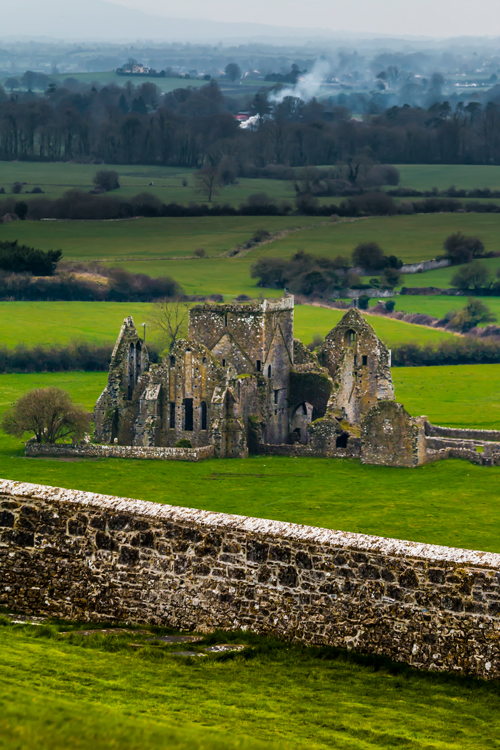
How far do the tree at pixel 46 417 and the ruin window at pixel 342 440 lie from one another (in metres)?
13.3

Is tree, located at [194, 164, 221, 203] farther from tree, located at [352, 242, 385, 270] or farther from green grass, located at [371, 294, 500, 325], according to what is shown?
green grass, located at [371, 294, 500, 325]

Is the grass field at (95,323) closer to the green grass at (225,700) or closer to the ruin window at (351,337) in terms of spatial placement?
the ruin window at (351,337)

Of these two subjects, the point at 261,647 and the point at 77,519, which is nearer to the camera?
the point at 261,647

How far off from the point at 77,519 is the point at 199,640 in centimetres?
254

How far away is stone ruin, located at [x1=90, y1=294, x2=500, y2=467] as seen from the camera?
6056 cm

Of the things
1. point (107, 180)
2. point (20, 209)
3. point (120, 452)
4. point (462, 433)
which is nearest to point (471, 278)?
point (20, 209)

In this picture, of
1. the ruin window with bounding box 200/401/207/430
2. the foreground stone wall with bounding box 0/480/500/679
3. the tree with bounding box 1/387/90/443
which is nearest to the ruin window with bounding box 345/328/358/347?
the ruin window with bounding box 200/401/207/430

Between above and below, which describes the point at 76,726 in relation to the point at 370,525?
above

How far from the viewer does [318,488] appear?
5409cm

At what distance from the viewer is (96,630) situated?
55.8 feet

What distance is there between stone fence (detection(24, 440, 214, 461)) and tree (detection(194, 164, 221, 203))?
370 feet

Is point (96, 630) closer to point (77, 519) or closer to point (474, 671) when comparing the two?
point (77, 519)

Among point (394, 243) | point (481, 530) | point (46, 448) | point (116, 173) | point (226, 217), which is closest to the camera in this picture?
point (481, 530)

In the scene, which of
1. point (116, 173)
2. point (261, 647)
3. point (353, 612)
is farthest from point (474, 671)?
point (116, 173)
